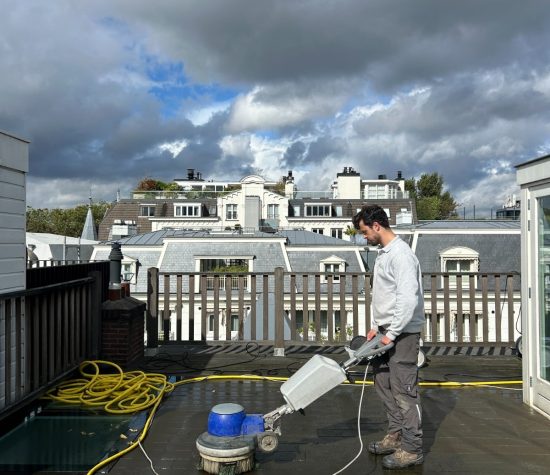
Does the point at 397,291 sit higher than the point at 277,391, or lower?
higher

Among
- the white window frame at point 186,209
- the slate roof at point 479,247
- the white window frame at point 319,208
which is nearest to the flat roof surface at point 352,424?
the slate roof at point 479,247

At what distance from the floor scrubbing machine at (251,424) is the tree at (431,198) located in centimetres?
6336

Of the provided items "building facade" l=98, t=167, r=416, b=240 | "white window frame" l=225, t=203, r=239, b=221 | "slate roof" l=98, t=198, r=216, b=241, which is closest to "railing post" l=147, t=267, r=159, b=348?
"building facade" l=98, t=167, r=416, b=240

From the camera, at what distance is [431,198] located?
69438mm

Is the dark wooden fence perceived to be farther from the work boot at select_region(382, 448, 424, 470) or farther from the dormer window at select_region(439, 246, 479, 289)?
the dormer window at select_region(439, 246, 479, 289)

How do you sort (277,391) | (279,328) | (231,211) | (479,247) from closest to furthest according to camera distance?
1. (277,391)
2. (279,328)
3. (479,247)
4. (231,211)

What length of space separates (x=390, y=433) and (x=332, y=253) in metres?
21.0

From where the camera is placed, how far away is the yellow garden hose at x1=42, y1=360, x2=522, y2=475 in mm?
4652

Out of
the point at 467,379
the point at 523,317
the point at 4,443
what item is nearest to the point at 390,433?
the point at 523,317

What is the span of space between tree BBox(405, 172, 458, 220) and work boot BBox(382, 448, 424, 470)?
63150 mm

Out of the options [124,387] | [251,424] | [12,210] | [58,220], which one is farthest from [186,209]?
[251,424]

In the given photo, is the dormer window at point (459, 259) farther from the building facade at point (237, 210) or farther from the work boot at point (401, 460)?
the building facade at point (237, 210)

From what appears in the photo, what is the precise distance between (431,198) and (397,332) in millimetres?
69170

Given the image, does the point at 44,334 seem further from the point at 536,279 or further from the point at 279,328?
the point at 536,279
